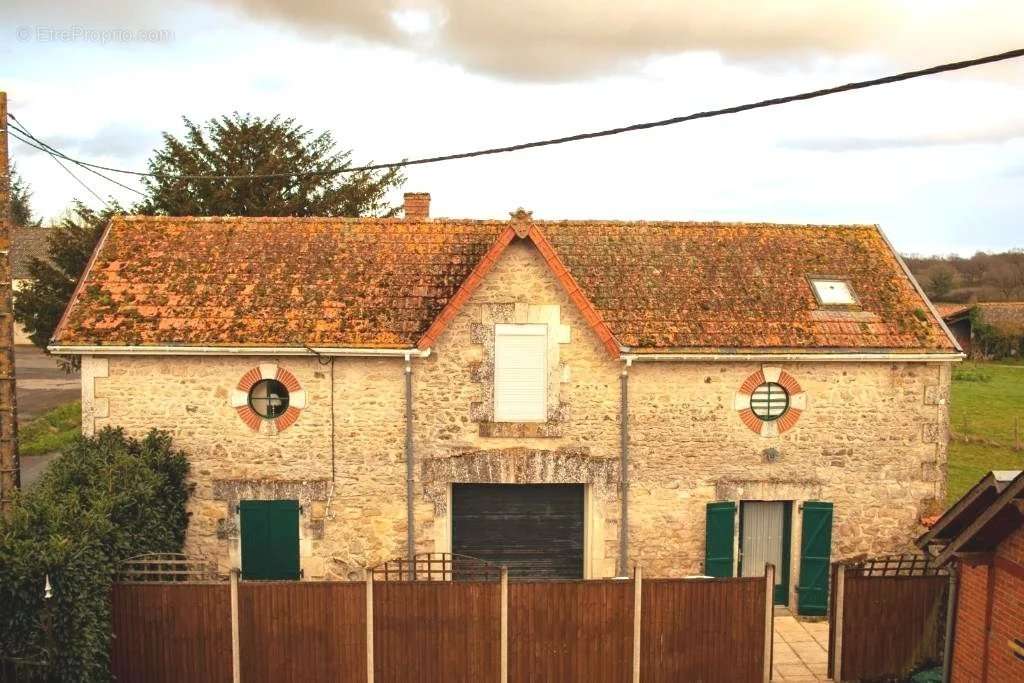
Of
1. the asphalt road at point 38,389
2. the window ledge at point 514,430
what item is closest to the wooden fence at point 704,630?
the window ledge at point 514,430

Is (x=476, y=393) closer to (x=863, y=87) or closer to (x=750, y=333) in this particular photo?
(x=750, y=333)

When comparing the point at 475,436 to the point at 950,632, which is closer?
the point at 950,632

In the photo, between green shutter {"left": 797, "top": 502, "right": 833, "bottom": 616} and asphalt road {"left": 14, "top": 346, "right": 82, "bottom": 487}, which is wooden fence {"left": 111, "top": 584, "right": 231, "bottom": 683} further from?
asphalt road {"left": 14, "top": 346, "right": 82, "bottom": 487}

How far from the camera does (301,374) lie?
13.2 m

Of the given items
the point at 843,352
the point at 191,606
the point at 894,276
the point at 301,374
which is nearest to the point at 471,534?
the point at 301,374

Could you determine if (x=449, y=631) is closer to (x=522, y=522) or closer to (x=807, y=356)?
(x=522, y=522)

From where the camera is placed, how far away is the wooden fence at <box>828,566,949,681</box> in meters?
10.7

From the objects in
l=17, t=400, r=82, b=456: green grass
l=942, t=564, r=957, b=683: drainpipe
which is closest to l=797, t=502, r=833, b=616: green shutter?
l=942, t=564, r=957, b=683: drainpipe

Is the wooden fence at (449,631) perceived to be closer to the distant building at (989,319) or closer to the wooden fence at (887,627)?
the wooden fence at (887,627)

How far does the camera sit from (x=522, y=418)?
13266 mm

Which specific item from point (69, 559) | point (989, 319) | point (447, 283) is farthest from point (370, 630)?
point (989, 319)

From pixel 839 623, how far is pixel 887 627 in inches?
28.0

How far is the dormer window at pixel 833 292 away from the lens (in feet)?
46.8

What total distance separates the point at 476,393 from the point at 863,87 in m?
8.01
